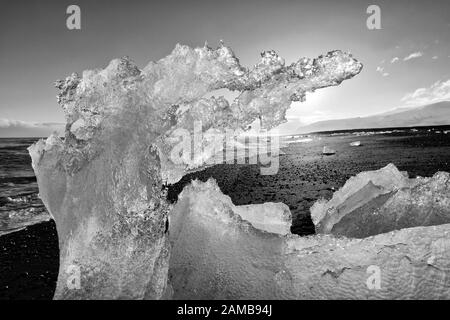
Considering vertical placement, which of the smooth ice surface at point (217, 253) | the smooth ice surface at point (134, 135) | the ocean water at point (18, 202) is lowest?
the ocean water at point (18, 202)

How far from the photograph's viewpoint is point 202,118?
5.56 meters

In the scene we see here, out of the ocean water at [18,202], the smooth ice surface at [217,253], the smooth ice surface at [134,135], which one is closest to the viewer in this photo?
the smooth ice surface at [217,253]

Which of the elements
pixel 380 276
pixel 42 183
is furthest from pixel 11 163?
pixel 380 276

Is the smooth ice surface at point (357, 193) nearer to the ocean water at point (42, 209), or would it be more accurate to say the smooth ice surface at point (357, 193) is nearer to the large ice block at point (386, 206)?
the large ice block at point (386, 206)

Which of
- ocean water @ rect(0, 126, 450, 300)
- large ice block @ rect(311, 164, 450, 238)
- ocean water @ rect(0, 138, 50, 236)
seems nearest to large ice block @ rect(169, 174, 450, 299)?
large ice block @ rect(311, 164, 450, 238)

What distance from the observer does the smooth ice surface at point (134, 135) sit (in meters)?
4.05

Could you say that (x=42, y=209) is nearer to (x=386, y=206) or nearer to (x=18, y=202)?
(x=18, y=202)

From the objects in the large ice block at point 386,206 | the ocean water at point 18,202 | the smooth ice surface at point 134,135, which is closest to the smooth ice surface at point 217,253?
the smooth ice surface at point 134,135

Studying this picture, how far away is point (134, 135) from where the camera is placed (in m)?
4.88

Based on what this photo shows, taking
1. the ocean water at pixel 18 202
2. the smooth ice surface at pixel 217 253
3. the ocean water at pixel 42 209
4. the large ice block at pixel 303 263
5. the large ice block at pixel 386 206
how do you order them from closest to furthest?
the large ice block at pixel 303 263, the smooth ice surface at pixel 217 253, the large ice block at pixel 386 206, the ocean water at pixel 42 209, the ocean water at pixel 18 202

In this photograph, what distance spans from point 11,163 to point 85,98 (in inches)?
1193

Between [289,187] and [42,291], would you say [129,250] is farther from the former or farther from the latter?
[289,187]

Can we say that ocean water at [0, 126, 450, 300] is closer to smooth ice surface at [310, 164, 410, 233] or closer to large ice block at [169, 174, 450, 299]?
smooth ice surface at [310, 164, 410, 233]

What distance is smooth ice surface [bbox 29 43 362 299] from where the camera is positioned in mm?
4047
